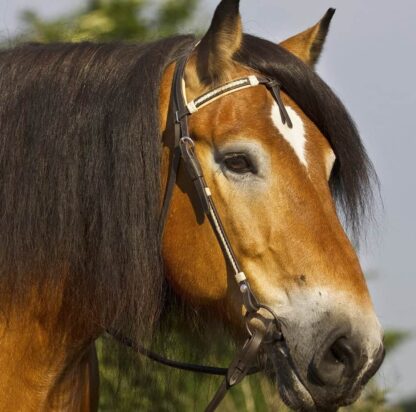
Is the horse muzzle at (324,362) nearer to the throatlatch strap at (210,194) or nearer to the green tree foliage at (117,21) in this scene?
the throatlatch strap at (210,194)

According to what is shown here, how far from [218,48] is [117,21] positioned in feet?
6.73

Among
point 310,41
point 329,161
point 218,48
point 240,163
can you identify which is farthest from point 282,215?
point 310,41

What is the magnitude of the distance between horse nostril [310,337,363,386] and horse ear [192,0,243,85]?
38.8 inches

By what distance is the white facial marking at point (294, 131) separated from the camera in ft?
11.0

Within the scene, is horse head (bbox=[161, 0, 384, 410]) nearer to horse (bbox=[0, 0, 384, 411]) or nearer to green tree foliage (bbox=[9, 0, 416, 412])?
horse (bbox=[0, 0, 384, 411])

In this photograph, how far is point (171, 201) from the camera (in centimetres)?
348

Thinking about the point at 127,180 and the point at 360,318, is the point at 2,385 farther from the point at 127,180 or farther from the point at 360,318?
the point at 360,318

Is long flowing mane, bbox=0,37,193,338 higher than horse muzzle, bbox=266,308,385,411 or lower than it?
higher

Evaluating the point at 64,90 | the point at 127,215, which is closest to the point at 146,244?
the point at 127,215

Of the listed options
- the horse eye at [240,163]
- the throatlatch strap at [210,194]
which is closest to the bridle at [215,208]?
the throatlatch strap at [210,194]

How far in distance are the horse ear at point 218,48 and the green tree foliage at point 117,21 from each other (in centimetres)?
169

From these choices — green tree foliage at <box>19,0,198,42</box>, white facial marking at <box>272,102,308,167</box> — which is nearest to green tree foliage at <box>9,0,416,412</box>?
green tree foliage at <box>19,0,198,42</box>

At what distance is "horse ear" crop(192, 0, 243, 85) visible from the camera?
137 inches

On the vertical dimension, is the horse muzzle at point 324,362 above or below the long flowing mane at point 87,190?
below
